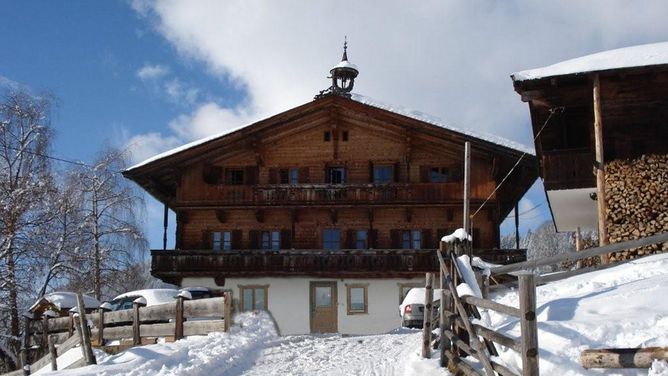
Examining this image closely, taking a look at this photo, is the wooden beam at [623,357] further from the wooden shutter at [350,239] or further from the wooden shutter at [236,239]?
the wooden shutter at [236,239]

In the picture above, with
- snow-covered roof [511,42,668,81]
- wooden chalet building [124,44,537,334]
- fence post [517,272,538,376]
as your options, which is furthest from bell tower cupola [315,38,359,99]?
fence post [517,272,538,376]

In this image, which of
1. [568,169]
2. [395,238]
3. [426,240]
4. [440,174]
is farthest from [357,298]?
[568,169]

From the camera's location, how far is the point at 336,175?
31828 mm

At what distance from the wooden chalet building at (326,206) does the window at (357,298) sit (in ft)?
0.14

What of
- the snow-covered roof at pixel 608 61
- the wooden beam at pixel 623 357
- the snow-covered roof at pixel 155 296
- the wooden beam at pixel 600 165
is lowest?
the snow-covered roof at pixel 155 296

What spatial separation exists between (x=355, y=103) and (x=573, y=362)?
24861 millimetres

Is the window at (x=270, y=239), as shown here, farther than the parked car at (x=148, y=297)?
Yes

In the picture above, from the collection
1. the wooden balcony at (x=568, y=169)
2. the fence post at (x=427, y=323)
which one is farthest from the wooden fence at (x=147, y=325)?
the wooden balcony at (x=568, y=169)

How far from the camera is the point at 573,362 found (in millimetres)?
6656

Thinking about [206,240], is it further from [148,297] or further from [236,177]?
[148,297]

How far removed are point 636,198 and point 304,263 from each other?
15426 mm

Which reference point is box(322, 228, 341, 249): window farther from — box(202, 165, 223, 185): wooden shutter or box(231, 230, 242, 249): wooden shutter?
box(202, 165, 223, 185): wooden shutter

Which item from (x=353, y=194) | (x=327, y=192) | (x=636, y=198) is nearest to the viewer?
(x=636, y=198)

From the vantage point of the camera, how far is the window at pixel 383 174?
103 feet
